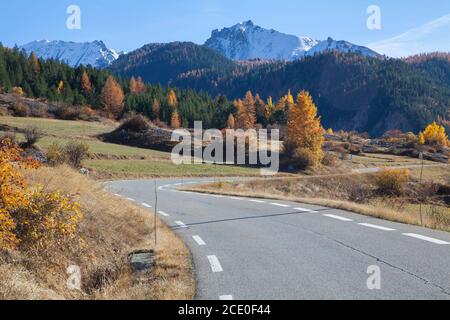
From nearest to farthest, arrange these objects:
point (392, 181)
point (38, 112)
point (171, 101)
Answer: point (392, 181) → point (38, 112) → point (171, 101)

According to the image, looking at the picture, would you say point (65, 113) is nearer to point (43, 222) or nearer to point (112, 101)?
point (112, 101)

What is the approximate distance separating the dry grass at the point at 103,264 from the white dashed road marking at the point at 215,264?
0.39 metres

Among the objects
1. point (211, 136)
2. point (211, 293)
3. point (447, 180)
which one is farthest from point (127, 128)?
point (211, 293)

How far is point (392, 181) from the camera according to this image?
3753 centimetres

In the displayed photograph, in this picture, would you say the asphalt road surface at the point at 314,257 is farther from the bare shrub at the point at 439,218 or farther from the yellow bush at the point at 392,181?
the yellow bush at the point at 392,181

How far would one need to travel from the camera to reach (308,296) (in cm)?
544

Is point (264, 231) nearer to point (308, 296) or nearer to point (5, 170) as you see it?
point (308, 296)

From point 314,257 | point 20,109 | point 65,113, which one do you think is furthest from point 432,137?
point 314,257

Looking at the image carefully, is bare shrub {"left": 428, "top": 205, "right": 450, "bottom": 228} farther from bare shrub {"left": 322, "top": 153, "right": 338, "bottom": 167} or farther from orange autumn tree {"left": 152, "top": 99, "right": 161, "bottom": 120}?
orange autumn tree {"left": 152, "top": 99, "right": 161, "bottom": 120}

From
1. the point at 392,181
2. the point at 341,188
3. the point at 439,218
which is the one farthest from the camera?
the point at 341,188

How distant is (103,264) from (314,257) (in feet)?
13.6

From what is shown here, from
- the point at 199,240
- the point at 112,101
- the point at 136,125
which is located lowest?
the point at 199,240

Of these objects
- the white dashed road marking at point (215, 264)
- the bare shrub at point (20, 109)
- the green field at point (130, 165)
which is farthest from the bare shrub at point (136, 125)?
the white dashed road marking at point (215, 264)

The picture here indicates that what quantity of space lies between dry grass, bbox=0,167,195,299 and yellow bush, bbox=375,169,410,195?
99.8ft
